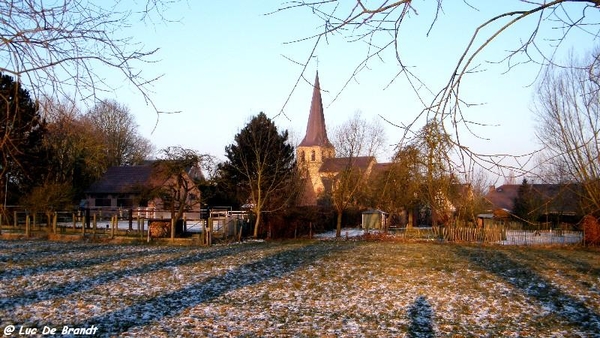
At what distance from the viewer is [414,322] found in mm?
8797

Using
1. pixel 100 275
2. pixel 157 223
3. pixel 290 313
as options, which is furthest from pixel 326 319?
pixel 157 223

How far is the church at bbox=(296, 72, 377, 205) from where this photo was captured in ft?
119

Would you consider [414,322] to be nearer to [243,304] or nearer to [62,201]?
[243,304]

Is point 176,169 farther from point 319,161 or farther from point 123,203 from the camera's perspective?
point 319,161

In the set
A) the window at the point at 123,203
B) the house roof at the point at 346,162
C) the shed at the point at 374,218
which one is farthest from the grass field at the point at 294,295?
the window at the point at 123,203

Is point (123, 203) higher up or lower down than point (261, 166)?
lower down

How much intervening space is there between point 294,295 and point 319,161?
56.6 m

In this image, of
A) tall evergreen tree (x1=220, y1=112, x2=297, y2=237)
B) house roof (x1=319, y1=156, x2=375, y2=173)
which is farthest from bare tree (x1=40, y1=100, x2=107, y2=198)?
house roof (x1=319, y1=156, x2=375, y2=173)

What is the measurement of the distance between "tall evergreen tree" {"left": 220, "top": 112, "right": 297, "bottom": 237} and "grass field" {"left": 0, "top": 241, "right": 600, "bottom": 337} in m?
10.3

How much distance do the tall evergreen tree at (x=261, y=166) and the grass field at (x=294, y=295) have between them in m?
10.3

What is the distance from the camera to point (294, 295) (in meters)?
10.9

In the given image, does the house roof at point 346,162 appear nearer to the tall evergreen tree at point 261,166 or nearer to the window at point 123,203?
the tall evergreen tree at point 261,166

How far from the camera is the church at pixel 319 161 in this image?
36.3 m

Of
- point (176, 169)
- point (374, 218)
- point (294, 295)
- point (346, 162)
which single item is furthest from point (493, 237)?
point (294, 295)
